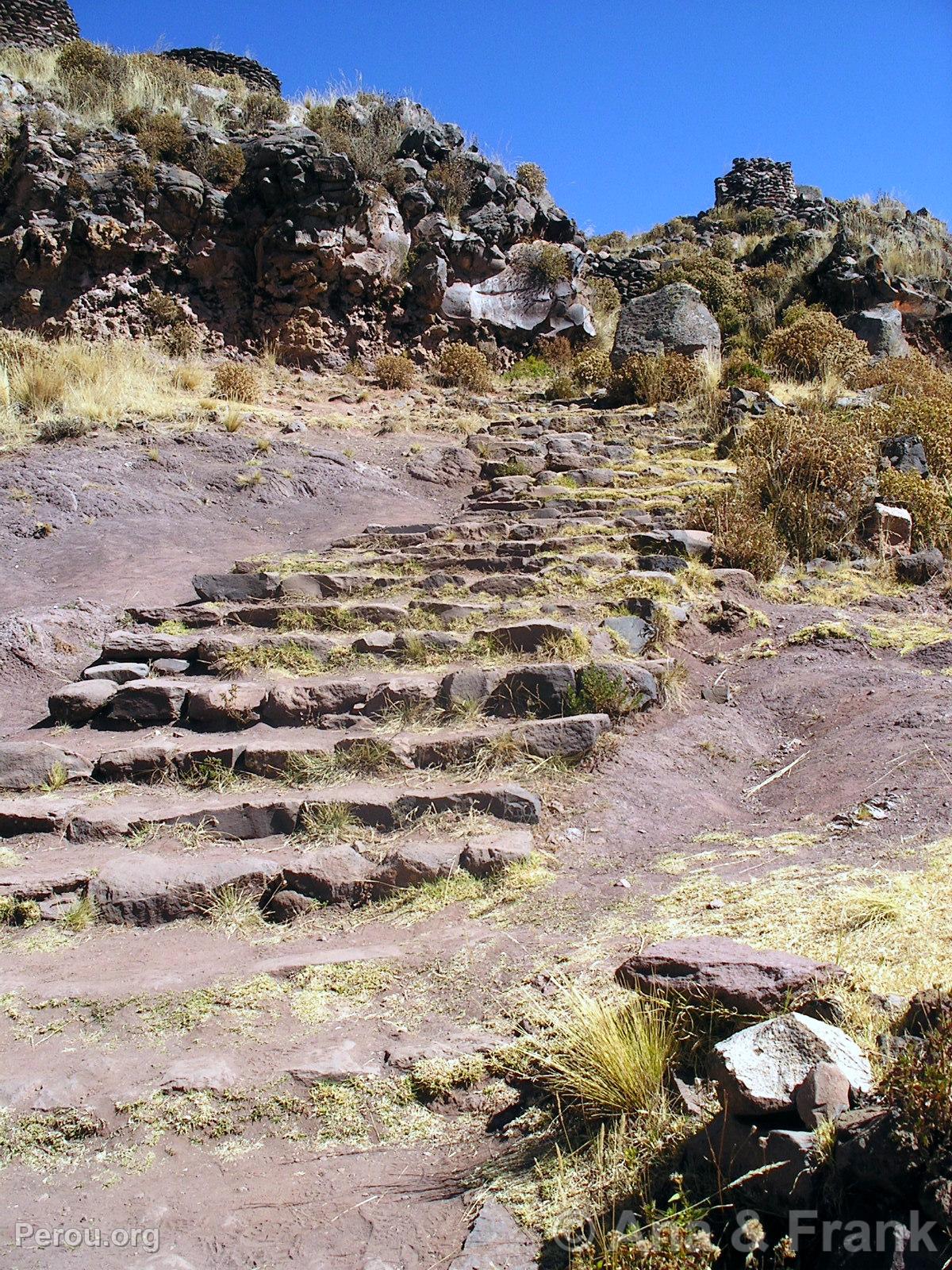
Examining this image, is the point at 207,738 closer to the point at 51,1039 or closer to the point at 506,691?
the point at 506,691

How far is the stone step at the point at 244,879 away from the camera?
417 centimetres

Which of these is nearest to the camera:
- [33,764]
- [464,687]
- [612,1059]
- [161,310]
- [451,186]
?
[612,1059]

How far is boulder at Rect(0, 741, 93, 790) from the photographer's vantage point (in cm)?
523

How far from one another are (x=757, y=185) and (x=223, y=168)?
73.7 feet

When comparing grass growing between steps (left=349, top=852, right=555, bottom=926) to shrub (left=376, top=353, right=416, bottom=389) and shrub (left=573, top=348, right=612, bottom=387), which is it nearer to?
shrub (left=573, top=348, right=612, bottom=387)

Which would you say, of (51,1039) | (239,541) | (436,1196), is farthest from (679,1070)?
(239,541)

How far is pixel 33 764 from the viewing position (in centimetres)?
528

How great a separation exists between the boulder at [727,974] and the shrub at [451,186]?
1759 cm

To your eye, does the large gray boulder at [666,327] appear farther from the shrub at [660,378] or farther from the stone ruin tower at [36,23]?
the stone ruin tower at [36,23]

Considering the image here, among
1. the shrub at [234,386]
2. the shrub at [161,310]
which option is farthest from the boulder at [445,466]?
the shrub at [161,310]

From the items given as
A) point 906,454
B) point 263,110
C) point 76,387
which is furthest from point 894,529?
point 263,110

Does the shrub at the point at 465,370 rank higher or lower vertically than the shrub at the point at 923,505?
higher

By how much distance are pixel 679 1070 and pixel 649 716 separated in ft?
10.4

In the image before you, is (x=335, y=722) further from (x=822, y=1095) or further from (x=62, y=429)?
(x=62, y=429)
